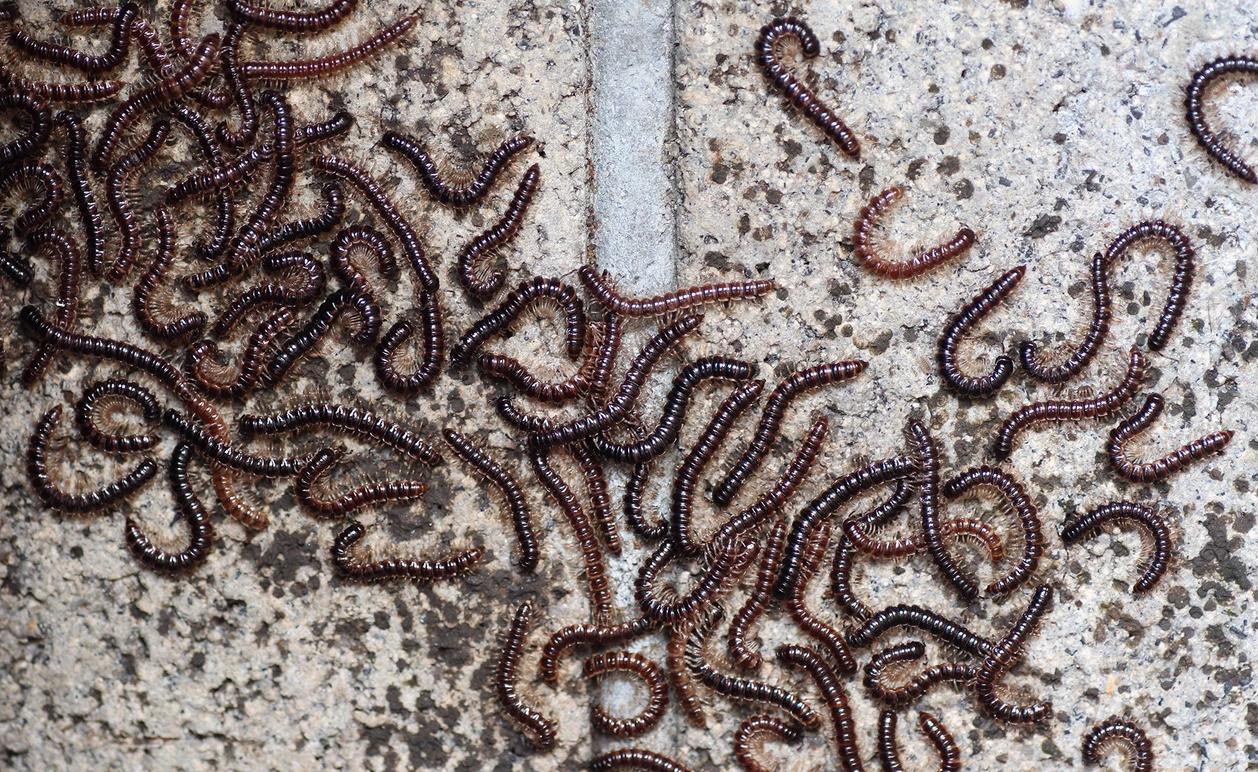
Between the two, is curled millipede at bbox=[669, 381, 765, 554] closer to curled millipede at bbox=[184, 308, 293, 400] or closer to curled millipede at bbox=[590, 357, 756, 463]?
curled millipede at bbox=[590, 357, 756, 463]

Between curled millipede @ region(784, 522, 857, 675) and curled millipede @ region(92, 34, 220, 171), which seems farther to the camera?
curled millipede @ region(92, 34, 220, 171)

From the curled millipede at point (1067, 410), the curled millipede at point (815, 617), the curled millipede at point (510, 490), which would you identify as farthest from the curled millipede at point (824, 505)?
the curled millipede at point (510, 490)

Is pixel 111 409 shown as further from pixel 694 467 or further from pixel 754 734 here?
pixel 754 734

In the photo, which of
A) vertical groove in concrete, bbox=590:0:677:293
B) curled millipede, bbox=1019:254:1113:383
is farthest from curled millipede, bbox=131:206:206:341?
curled millipede, bbox=1019:254:1113:383

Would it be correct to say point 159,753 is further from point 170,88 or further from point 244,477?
point 170,88

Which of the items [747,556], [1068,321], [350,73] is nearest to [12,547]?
[350,73]

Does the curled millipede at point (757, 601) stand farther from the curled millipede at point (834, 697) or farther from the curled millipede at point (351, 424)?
the curled millipede at point (351, 424)
